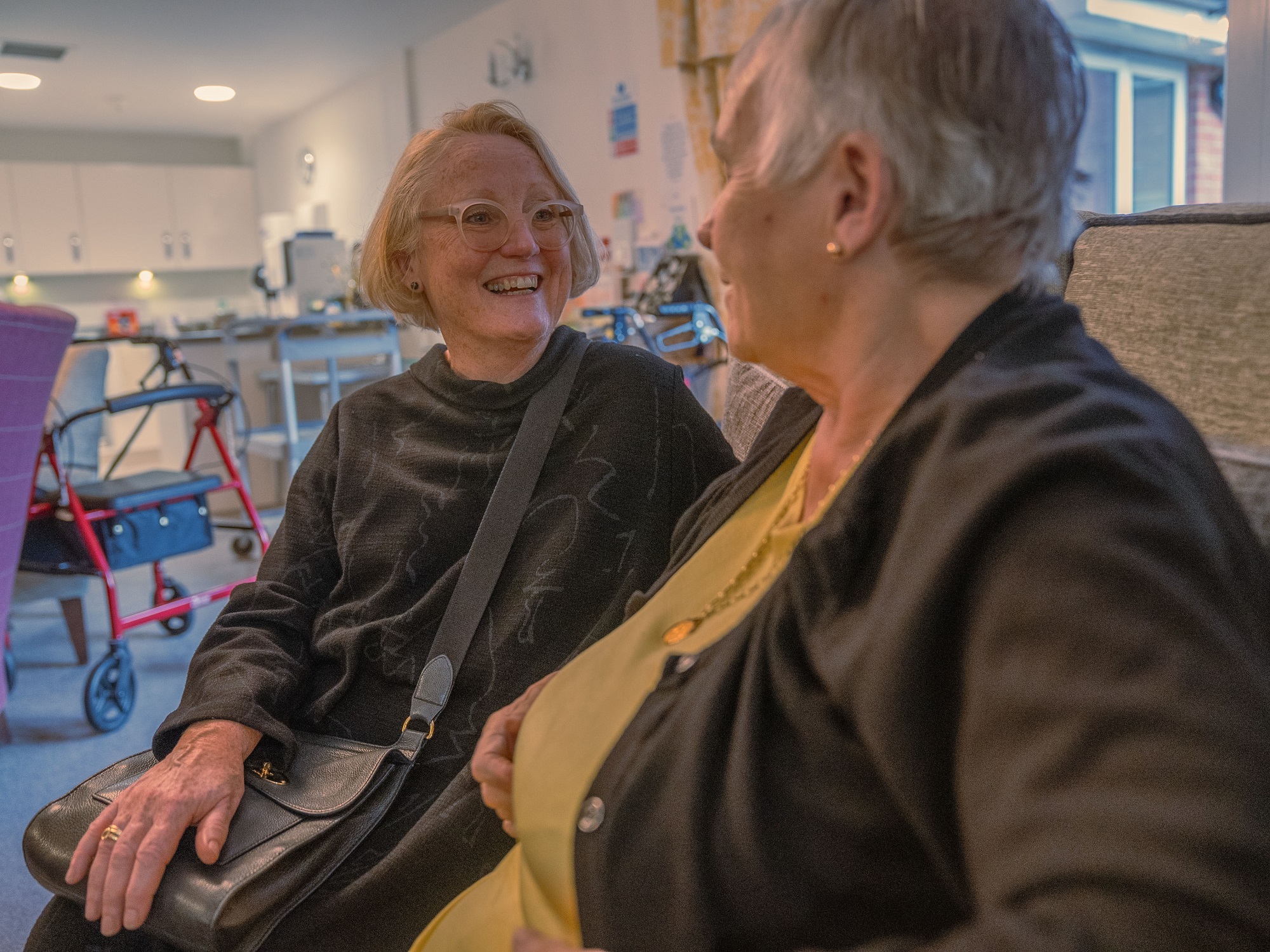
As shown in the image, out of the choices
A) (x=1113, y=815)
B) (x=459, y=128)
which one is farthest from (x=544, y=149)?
(x=1113, y=815)

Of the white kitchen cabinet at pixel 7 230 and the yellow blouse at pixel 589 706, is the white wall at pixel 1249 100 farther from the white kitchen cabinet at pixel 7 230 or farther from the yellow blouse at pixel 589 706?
the white kitchen cabinet at pixel 7 230

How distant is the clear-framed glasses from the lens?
120cm

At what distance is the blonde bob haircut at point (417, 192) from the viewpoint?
48.5 inches

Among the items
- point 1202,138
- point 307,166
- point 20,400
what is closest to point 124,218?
point 307,166

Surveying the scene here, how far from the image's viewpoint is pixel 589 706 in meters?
0.68

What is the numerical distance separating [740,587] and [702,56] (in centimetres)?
337

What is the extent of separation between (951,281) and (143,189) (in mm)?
9334

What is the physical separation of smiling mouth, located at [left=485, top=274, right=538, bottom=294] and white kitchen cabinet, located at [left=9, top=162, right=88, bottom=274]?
8387 mm

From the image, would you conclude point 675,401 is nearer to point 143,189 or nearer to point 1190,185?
point 1190,185

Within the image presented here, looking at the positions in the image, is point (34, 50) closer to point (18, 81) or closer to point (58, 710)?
point (18, 81)

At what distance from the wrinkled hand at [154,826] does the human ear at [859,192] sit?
0.77 meters

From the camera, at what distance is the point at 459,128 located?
1.26 meters

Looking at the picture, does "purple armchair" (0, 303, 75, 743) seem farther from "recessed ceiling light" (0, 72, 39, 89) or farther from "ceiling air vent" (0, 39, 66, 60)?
"recessed ceiling light" (0, 72, 39, 89)

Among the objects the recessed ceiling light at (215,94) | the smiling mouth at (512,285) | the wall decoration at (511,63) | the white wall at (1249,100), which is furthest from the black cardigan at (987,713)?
the recessed ceiling light at (215,94)
